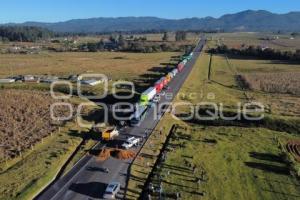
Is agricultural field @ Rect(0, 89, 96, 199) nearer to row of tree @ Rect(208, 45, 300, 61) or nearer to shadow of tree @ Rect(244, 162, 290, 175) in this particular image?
shadow of tree @ Rect(244, 162, 290, 175)

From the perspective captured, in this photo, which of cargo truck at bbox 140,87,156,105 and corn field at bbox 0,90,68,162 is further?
cargo truck at bbox 140,87,156,105

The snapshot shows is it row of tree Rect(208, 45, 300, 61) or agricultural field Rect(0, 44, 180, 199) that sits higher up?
row of tree Rect(208, 45, 300, 61)

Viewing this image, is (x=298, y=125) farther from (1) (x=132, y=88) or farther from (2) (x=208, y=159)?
(1) (x=132, y=88)

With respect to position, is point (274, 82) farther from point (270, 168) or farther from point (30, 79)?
point (30, 79)

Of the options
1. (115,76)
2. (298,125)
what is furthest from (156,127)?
(115,76)

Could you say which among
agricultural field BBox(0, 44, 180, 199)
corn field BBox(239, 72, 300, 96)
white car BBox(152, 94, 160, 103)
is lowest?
agricultural field BBox(0, 44, 180, 199)

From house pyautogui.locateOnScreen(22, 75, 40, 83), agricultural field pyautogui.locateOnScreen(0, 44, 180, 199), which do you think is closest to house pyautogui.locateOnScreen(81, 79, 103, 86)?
agricultural field pyautogui.locateOnScreen(0, 44, 180, 199)
